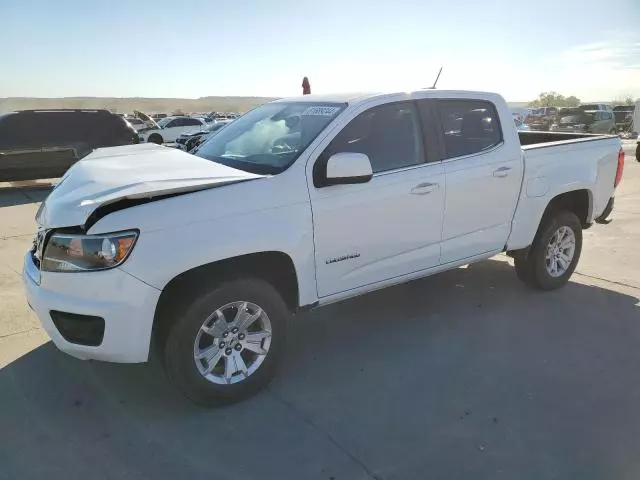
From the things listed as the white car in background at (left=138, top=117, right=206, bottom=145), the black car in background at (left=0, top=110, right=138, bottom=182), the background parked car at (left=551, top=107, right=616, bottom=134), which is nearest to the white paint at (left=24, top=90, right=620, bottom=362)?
the black car in background at (left=0, top=110, right=138, bottom=182)

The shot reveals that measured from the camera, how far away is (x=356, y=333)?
4.62m

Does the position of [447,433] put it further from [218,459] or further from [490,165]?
→ [490,165]

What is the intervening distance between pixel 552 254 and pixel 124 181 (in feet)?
13.4

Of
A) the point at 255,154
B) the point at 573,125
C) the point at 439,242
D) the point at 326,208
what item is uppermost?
the point at 255,154

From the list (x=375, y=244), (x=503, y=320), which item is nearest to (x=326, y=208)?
(x=375, y=244)

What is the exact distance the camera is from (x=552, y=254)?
548 cm

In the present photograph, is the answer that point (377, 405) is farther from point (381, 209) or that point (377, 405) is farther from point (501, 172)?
point (501, 172)

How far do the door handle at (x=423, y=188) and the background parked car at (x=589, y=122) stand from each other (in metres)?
28.4

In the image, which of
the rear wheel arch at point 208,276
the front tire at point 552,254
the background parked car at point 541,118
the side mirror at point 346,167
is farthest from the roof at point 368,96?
the background parked car at point 541,118

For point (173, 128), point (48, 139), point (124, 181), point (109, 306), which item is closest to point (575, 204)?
point (124, 181)

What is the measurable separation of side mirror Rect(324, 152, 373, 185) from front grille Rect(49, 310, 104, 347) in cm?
161

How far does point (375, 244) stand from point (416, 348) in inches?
37.2

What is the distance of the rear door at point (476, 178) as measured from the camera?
442cm

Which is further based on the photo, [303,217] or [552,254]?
[552,254]
